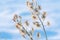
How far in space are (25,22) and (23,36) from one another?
0.57m

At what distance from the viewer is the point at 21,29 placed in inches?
249

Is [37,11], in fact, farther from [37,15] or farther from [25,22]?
[25,22]

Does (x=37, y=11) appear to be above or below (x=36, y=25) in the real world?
above

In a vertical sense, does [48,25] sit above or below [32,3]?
below

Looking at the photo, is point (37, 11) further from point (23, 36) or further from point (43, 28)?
point (23, 36)

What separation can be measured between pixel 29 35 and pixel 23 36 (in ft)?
0.75

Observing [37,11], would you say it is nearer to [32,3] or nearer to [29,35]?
[32,3]

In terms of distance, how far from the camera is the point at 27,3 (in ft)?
20.7

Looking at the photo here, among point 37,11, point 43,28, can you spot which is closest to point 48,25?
point 43,28

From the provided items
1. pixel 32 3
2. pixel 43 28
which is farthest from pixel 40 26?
pixel 32 3

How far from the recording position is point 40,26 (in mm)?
6367

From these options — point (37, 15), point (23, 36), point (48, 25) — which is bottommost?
point (23, 36)

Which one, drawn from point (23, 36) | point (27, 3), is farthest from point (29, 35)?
point (27, 3)

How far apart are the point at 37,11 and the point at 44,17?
37 centimetres
